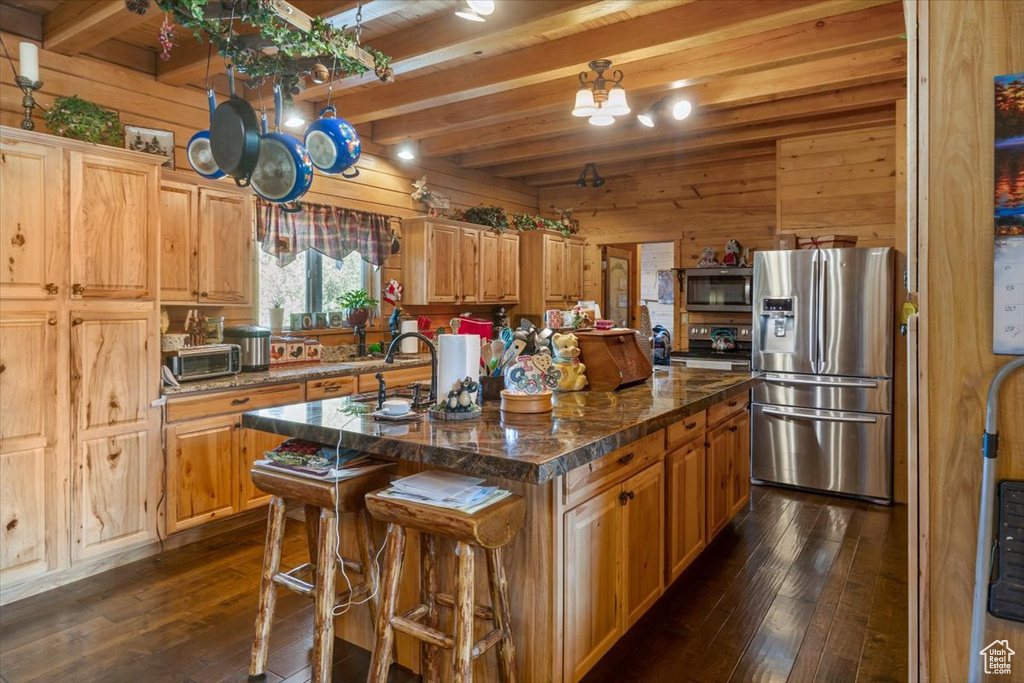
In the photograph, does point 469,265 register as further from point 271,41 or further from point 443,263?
point 271,41

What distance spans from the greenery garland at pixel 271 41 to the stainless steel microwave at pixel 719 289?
14.0ft

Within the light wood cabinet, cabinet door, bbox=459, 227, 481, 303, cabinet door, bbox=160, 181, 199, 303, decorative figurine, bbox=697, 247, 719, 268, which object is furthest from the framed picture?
decorative figurine, bbox=697, 247, 719, 268

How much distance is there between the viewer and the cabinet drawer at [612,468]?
1.90 metres

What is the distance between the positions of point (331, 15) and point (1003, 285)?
2885 mm

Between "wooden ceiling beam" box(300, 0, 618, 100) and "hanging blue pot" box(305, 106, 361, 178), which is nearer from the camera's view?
"hanging blue pot" box(305, 106, 361, 178)

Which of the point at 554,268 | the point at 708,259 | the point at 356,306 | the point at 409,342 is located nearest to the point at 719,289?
the point at 708,259

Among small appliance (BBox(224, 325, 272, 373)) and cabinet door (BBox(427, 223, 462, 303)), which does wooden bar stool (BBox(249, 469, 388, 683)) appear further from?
cabinet door (BBox(427, 223, 462, 303))

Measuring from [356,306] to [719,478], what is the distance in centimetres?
309

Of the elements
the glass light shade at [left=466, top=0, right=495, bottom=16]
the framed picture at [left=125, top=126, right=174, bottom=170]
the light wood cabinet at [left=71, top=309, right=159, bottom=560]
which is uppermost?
the glass light shade at [left=466, top=0, right=495, bottom=16]

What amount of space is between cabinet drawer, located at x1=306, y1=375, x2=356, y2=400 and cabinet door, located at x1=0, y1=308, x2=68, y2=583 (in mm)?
→ 1298

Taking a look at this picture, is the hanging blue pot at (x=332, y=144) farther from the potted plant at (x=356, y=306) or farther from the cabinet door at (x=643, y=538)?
the potted plant at (x=356, y=306)

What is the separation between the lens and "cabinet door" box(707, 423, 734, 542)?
3094mm

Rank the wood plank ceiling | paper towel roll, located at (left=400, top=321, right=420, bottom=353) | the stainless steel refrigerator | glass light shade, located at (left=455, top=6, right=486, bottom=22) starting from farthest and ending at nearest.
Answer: paper towel roll, located at (left=400, top=321, right=420, bottom=353), the stainless steel refrigerator, the wood plank ceiling, glass light shade, located at (left=455, top=6, right=486, bottom=22)

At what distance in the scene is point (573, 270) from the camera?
7.04 metres
